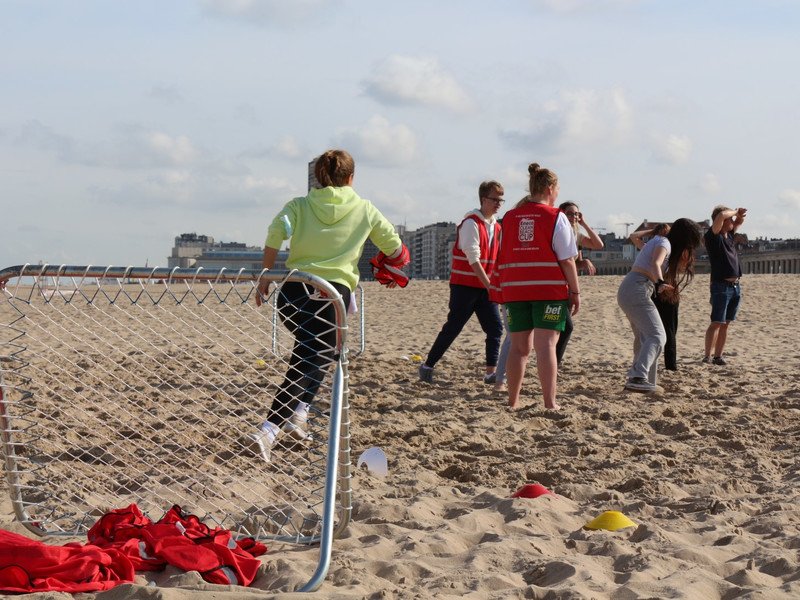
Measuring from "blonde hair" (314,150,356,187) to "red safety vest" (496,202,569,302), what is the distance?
5.19 ft

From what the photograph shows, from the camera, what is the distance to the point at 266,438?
520 cm

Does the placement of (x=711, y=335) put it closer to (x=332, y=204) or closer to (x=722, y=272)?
(x=722, y=272)

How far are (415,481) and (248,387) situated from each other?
11.8ft

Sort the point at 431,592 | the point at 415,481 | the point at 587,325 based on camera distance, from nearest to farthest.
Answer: the point at 431,592 → the point at 415,481 → the point at 587,325

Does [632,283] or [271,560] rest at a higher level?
[632,283]

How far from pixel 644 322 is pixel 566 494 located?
3421mm

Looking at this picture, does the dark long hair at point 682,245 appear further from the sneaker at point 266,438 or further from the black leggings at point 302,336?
the sneaker at point 266,438

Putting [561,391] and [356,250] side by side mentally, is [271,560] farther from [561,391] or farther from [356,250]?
[561,391]

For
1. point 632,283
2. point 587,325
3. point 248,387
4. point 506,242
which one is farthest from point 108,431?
point 587,325

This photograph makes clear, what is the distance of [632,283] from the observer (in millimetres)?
8078

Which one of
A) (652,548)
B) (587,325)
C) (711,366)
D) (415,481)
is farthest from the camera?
(587,325)

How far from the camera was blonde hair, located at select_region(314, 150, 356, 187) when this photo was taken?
215 inches

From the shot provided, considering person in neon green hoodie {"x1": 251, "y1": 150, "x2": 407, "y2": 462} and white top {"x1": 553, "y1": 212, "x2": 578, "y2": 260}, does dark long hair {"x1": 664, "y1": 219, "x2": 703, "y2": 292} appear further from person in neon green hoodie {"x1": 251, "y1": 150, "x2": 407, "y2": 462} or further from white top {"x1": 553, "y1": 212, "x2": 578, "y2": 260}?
person in neon green hoodie {"x1": 251, "y1": 150, "x2": 407, "y2": 462}

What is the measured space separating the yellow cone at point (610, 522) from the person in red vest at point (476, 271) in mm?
3611
